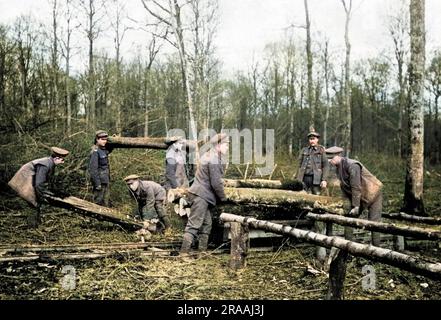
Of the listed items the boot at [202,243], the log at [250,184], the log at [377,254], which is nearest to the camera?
the log at [377,254]

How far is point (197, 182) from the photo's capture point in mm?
6117

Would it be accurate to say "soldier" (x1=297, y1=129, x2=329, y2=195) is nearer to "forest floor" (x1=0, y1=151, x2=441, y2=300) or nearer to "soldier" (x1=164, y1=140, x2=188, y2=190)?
"soldier" (x1=164, y1=140, x2=188, y2=190)

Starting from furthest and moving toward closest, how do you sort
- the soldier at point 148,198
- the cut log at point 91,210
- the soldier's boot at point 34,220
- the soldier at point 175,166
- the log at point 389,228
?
the soldier at point 175,166 < the soldier's boot at point 34,220 < the soldier at point 148,198 < the cut log at point 91,210 < the log at point 389,228

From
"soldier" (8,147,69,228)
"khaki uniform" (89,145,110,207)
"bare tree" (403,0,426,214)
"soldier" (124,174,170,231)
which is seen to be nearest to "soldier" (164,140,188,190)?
"soldier" (124,174,170,231)

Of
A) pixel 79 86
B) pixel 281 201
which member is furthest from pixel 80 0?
pixel 281 201

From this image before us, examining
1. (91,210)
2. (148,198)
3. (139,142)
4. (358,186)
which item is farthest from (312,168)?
(91,210)

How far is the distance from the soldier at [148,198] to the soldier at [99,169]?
4.60 ft

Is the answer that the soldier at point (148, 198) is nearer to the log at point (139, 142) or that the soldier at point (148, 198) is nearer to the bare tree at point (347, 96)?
the log at point (139, 142)

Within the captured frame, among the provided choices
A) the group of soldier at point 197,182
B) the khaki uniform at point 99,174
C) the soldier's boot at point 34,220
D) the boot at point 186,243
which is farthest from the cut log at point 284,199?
the khaki uniform at point 99,174

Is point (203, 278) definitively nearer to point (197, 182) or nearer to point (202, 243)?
point (202, 243)

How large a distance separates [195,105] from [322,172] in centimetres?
1371

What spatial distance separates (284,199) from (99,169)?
184 inches

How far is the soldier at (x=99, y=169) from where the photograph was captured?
9.18 m

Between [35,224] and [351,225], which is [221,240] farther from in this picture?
[35,224]
